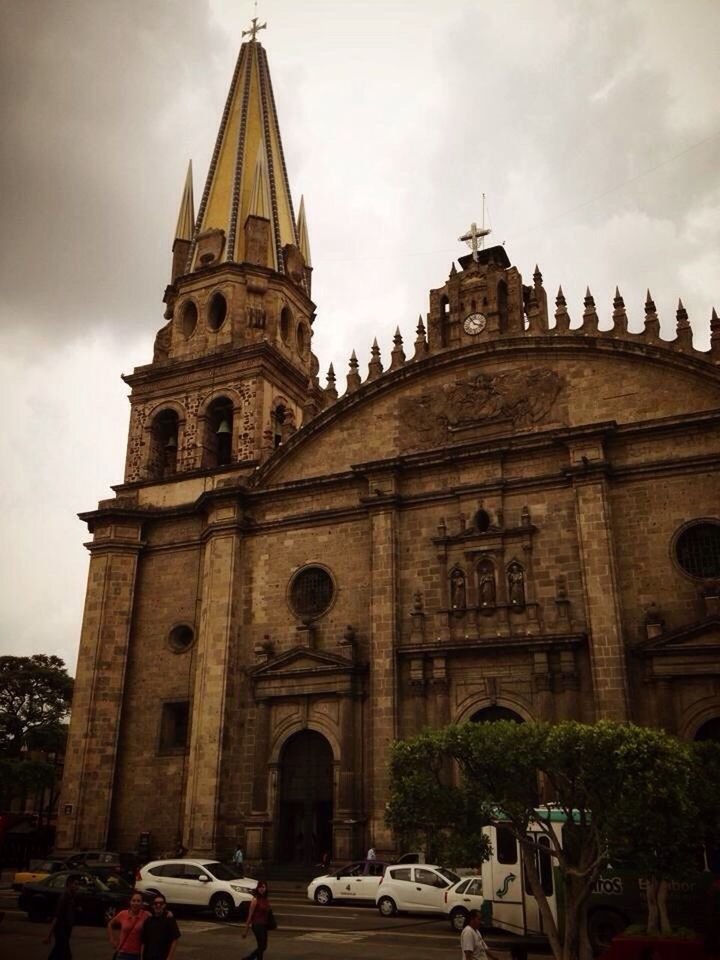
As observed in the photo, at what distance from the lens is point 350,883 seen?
21.1 meters

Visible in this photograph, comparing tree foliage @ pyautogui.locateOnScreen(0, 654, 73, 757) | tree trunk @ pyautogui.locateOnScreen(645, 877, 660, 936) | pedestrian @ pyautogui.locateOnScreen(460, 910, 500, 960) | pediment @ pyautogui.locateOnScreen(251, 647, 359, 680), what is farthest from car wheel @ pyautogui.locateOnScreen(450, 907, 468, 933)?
tree foliage @ pyautogui.locateOnScreen(0, 654, 73, 757)

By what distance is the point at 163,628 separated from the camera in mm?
30344

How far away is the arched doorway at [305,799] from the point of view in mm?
25859

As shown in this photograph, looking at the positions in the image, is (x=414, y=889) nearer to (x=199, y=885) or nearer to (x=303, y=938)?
(x=303, y=938)

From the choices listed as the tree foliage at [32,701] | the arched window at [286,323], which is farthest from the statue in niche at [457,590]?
the tree foliage at [32,701]

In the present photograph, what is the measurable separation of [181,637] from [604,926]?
17728mm

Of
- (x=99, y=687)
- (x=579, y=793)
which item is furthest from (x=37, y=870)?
(x=579, y=793)

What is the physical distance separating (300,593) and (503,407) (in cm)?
885

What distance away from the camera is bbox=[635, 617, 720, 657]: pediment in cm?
2173

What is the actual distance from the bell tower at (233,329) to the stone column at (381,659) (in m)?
6.33

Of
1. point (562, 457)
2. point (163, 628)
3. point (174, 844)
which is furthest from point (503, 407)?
point (174, 844)

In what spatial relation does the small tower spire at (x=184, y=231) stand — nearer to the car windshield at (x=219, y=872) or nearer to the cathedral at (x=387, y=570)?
the cathedral at (x=387, y=570)

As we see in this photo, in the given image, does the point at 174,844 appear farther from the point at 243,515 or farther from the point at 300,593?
the point at 243,515

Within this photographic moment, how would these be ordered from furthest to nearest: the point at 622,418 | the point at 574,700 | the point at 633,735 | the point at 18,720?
the point at 18,720
the point at 622,418
the point at 574,700
the point at 633,735
